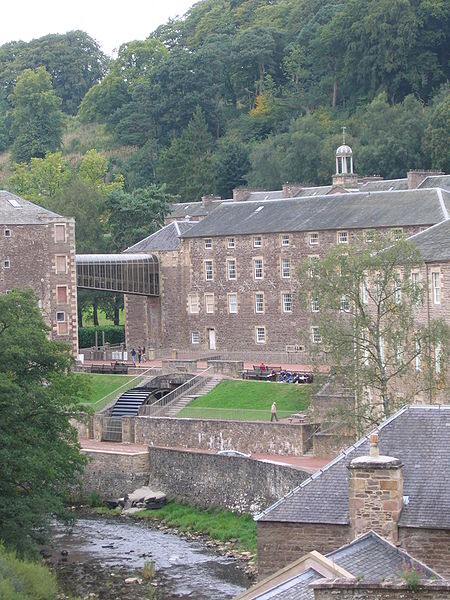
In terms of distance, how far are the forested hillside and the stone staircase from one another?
2661cm

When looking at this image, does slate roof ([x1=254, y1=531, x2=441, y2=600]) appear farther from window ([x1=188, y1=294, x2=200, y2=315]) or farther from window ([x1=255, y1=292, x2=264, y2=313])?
window ([x1=188, y1=294, x2=200, y2=315])

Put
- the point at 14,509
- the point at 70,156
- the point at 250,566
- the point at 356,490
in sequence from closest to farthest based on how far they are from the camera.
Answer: the point at 356,490
the point at 14,509
the point at 250,566
the point at 70,156

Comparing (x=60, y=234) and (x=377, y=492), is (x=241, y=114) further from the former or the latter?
(x=377, y=492)

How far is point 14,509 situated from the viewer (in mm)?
37562

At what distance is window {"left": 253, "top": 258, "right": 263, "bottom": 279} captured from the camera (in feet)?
231

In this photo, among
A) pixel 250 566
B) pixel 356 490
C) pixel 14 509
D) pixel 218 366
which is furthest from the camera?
pixel 218 366

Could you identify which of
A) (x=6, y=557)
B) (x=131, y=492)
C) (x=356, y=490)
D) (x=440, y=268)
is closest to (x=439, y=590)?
(x=356, y=490)

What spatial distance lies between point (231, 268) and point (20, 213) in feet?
35.6

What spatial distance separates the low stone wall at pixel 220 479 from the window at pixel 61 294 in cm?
1946

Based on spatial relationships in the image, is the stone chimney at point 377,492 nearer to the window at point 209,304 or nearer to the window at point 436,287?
the window at point 436,287

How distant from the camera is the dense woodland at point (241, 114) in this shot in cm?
8988

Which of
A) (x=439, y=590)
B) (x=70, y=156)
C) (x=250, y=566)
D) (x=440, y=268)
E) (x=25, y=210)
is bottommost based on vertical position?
(x=250, y=566)

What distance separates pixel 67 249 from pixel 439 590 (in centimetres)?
5617

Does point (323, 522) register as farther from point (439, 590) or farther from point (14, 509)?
point (14, 509)
